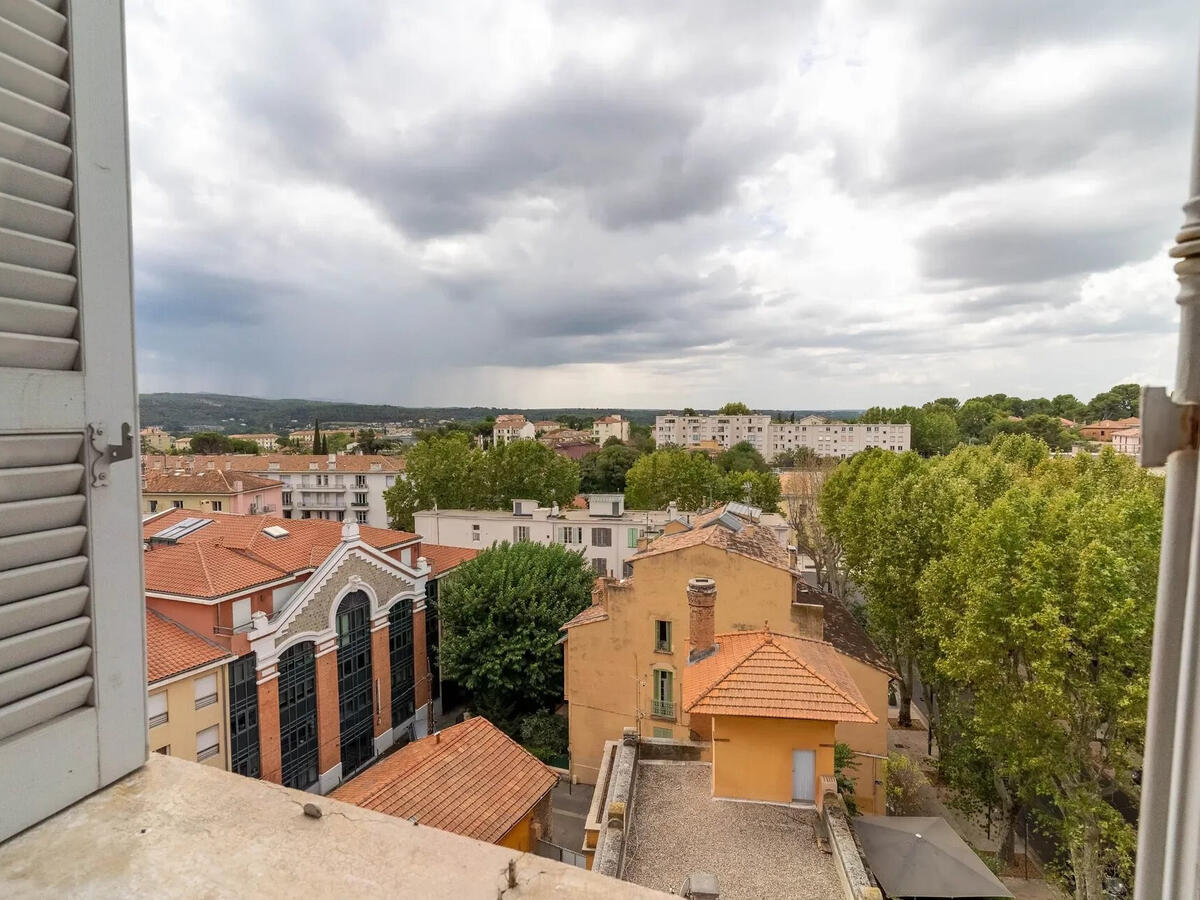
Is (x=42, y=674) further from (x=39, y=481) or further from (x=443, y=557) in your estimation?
(x=443, y=557)

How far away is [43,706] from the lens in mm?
1621

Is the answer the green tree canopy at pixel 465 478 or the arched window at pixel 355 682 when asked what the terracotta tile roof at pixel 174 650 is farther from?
the green tree canopy at pixel 465 478

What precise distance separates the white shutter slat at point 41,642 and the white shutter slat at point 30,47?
144cm

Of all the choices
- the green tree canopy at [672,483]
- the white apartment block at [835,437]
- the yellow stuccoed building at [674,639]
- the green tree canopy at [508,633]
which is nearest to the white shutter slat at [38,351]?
the yellow stuccoed building at [674,639]

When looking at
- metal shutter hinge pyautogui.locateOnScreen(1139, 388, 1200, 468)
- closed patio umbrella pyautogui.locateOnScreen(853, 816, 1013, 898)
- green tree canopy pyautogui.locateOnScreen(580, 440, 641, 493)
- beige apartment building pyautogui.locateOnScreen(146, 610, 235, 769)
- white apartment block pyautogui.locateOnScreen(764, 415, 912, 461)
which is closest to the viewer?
metal shutter hinge pyautogui.locateOnScreen(1139, 388, 1200, 468)

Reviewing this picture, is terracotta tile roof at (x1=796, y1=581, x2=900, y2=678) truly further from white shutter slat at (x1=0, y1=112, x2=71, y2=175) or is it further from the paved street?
white shutter slat at (x1=0, y1=112, x2=71, y2=175)

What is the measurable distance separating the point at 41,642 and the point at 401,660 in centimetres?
1833

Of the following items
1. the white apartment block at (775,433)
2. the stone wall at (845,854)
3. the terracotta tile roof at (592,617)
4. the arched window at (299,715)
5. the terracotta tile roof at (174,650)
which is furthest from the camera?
the white apartment block at (775,433)

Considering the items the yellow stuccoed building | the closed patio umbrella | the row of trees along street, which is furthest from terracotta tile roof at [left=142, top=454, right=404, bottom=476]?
the closed patio umbrella

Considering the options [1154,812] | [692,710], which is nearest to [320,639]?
[692,710]

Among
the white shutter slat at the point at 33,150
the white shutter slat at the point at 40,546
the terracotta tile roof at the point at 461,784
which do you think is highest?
the white shutter slat at the point at 33,150

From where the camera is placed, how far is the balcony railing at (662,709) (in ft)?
45.2

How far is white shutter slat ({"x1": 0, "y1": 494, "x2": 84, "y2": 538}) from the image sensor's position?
1.56m

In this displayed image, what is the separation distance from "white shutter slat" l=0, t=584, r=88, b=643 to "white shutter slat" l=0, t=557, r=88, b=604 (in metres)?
0.02
